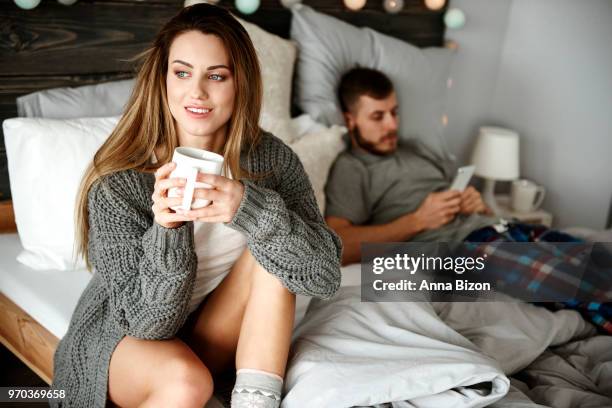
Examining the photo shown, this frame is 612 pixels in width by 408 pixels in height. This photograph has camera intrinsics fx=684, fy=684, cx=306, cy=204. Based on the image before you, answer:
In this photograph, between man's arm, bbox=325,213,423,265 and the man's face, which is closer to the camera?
man's arm, bbox=325,213,423,265

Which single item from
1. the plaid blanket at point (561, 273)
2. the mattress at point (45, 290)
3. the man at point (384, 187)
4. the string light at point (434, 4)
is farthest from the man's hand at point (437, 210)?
the string light at point (434, 4)

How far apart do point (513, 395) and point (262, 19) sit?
4.70ft

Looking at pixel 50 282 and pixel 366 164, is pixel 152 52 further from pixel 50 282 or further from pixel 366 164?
pixel 366 164

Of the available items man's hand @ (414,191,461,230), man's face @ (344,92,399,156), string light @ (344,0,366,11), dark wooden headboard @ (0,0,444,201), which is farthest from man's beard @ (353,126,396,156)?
dark wooden headboard @ (0,0,444,201)

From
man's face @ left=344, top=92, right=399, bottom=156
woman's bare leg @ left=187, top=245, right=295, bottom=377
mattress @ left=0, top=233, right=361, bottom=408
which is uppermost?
man's face @ left=344, top=92, right=399, bottom=156

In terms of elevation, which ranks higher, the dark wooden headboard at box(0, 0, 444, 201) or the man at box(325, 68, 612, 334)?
the dark wooden headboard at box(0, 0, 444, 201)

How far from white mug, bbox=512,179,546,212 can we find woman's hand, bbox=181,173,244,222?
75.0 inches

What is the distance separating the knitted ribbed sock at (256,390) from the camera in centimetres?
119

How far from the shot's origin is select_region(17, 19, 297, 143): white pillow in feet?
5.74

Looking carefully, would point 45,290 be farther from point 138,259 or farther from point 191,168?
point 191,168

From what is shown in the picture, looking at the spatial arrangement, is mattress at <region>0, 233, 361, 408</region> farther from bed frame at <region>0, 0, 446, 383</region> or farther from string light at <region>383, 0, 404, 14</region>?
string light at <region>383, 0, 404, 14</region>

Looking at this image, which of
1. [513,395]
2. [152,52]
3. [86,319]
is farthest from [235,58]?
[513,395]

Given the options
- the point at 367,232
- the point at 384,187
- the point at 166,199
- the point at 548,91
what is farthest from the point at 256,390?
the point at 548,91

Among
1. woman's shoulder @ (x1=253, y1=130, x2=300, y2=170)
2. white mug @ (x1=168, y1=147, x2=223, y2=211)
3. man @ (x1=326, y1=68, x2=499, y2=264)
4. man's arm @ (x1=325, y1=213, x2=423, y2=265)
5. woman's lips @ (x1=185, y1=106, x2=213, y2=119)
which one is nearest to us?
white mug @ (x1=168, y1=147, x2=223, y2=211)
